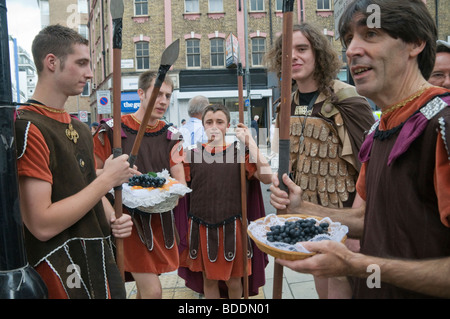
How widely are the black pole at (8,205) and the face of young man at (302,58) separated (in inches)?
73.5

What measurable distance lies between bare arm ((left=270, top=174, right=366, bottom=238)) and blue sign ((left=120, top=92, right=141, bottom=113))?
729 inches

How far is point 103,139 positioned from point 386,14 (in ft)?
7.32

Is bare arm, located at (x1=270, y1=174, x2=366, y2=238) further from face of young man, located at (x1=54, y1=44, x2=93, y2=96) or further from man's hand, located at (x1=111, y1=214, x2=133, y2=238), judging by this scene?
face of young man, located at (x1=54, y1=44, x2=93, y2=96)

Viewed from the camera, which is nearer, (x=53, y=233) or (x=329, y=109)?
(x=53, y=233)

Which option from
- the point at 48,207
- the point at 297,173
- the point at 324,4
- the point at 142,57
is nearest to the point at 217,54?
the point at 142,57

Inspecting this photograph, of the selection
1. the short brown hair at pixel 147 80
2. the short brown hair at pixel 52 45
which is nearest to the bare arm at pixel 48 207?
the short brown hair at pixel 52 45

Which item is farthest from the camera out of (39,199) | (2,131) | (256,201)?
(256,201)

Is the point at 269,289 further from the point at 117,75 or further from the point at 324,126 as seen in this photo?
the point at 117,75

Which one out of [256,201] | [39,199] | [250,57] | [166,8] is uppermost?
[166,8]

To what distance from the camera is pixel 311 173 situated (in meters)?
2.58

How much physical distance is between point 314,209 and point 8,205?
1.27m

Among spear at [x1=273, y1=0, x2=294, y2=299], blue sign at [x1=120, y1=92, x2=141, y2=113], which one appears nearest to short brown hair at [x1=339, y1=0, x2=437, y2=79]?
spear at [x1=273, y1=0, x2=294, y2=299]
